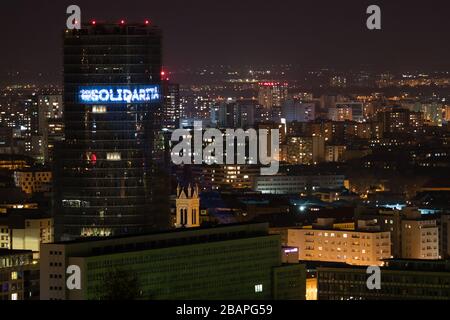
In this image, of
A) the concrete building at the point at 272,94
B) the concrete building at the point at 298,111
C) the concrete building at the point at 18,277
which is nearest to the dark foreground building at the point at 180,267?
the concrete building at the point at 18,277

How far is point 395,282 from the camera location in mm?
48375

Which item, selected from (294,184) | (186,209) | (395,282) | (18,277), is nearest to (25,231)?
(186,209)

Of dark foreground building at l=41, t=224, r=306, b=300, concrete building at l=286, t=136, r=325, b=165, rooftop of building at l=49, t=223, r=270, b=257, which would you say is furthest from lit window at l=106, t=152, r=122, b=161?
concrete building at l=286, t=136, r=325, b=165

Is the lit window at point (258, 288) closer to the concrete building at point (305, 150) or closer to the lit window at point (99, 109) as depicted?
the lit window at point (99, 109)

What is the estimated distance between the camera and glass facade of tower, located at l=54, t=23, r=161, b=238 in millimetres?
56812

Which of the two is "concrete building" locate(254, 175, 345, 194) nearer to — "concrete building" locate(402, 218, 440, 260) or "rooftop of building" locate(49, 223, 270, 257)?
"concrete building" locate(402, 218, 440, 260)

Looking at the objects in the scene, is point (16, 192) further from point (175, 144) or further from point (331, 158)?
point (331, 158)

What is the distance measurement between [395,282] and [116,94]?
12.5m

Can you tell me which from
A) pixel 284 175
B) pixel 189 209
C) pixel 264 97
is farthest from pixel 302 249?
pixel 264 97

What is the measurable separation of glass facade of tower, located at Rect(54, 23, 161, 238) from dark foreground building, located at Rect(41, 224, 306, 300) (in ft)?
28.6

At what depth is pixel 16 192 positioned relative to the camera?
7662 cm

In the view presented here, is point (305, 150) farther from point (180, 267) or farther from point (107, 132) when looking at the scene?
point (180, 267)

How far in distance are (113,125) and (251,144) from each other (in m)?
44.0

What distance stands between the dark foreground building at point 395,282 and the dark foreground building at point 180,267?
1.53 m
